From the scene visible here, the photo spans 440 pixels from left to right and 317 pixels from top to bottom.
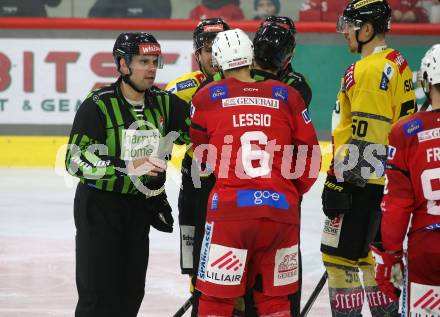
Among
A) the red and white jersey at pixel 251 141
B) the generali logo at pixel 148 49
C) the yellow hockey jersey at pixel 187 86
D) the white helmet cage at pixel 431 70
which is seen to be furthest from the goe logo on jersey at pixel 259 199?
the yellow hockey jersey at pixel 187 86

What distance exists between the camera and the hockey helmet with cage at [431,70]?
135 inches

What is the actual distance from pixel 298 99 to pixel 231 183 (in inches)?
17.7

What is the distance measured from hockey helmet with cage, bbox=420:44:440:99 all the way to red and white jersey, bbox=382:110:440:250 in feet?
0.36

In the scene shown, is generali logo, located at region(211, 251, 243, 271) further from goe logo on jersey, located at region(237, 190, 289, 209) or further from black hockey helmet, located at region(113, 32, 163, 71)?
black hockey helmet, located at region(113, 32, 163, 71)

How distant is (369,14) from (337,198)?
91 cm

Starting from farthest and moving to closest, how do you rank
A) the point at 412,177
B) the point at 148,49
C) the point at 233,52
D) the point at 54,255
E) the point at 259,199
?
the point at 54,255, the point at 148,49, the point at 233,52, the point at 259,199, the point at 412,177

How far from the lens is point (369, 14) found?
4.73 m

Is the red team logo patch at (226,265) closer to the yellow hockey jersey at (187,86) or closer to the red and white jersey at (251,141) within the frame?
the red and white jersey at (251,141)

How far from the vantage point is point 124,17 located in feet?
34.7

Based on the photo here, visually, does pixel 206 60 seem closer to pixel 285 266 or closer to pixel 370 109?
pixel 370 109

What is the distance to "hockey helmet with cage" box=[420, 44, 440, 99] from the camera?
3.43m

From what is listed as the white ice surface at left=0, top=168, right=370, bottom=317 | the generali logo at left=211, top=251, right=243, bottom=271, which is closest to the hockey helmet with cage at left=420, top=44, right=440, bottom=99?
the generali logo at left=211, top=251, right=243, bottom=271

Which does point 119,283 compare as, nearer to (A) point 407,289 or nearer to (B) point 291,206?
(B) point 291,206

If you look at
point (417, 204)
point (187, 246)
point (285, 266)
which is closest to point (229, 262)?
point (285, 266)
